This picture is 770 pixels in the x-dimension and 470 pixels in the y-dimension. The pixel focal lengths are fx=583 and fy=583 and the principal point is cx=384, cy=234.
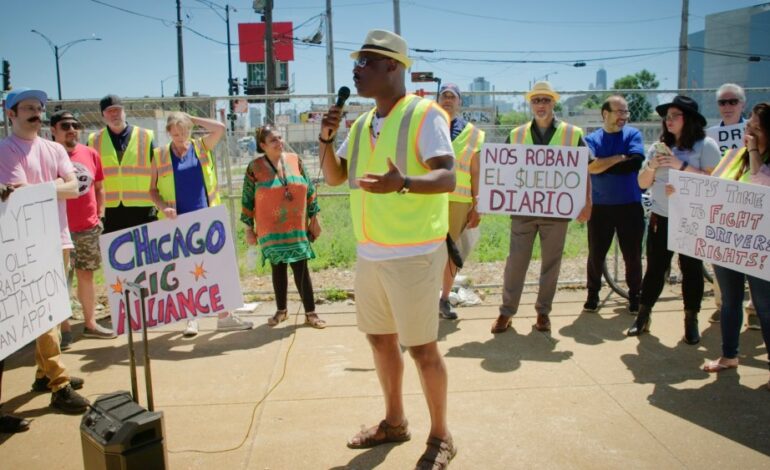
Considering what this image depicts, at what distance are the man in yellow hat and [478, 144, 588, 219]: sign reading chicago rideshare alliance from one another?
3.1 inches

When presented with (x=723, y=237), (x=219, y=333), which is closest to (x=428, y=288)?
(x=723, y=237)

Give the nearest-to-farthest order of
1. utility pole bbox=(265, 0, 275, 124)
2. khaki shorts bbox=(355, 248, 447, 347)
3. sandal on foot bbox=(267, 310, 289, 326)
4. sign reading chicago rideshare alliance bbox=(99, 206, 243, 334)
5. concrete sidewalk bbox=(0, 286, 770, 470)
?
khaki shorts bbox=(355, 248, 447, 347)
concrete sidewalk bbox=(0, 286, 770, 470)
sign reading chicago rideshare alliance bbox=(99, 206, 243, 334)
sandal on foot bbox=(267, 310, 289, 326)
utility pole bbox=(265, 0, 275, 124)

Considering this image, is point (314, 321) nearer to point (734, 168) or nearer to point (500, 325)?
point (500, 325)

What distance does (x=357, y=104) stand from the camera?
8.29 metres

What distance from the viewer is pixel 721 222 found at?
4.44m

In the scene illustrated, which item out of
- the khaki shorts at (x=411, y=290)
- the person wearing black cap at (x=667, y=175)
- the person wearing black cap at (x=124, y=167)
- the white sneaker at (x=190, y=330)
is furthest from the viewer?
the person wearing black cap at (x=124, y=167)

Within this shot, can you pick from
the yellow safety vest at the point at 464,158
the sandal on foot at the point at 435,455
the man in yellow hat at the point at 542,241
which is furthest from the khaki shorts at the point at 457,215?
the sandal on foot at the point at 435,455

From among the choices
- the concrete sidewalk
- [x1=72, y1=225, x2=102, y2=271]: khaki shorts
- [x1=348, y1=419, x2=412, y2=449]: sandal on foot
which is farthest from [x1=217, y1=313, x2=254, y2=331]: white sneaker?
[x1=348, y1=419, x2=412, y2=449]: sandal on foot

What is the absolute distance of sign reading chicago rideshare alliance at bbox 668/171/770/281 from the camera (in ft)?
13.4

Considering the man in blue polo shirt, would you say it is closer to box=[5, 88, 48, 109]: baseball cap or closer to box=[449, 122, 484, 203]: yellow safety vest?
box=[449, 122, 484, 203]: yellow safety vest

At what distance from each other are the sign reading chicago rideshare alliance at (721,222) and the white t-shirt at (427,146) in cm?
249

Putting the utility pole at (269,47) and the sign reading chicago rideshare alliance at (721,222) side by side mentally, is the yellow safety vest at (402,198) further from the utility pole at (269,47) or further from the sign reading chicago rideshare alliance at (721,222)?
the utility pole at (269,47)

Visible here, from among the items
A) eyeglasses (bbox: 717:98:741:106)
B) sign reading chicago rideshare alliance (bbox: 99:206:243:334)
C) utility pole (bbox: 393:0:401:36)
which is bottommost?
sign reading chicago rideshare alliance (bbox: 99:206:243:334)

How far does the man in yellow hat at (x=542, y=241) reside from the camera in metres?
5.48
